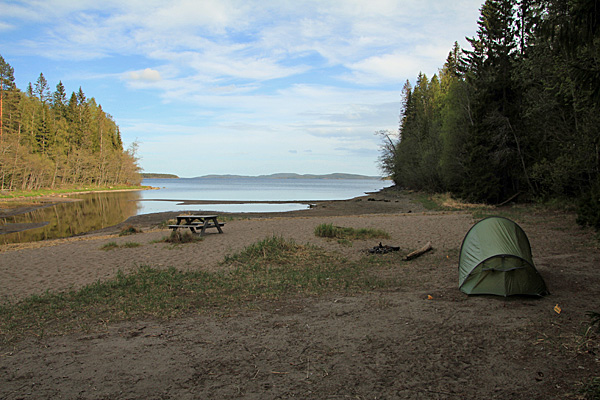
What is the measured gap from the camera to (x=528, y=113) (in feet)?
57.2

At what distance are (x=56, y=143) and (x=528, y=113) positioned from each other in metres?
64.8

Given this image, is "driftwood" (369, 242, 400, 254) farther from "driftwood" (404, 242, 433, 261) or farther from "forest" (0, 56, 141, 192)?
"forest" (0, 56, 141, 192)

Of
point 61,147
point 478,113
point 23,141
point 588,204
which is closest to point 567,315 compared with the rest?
point 588,204

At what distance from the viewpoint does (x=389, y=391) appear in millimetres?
3520

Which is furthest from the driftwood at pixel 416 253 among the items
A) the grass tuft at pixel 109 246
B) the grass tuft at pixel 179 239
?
the grass tuft at pixel 109 246

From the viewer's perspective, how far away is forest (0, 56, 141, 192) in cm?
4716

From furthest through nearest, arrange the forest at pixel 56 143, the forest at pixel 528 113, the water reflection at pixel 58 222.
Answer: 1. the forest at pixel 56 143
2. the water reflection at pixel 58 222
3. the forest at pixel 528 113

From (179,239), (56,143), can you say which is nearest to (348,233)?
(179,239)

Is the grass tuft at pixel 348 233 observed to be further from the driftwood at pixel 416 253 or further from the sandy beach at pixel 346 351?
the sandy beach at pixel 346 351

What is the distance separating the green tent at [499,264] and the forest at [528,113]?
252 centimetres

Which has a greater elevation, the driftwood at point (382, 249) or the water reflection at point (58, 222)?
the driftwood at point (382, 249)

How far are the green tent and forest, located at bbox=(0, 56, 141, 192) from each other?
4950 centimetres

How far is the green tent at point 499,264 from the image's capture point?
6227 mm

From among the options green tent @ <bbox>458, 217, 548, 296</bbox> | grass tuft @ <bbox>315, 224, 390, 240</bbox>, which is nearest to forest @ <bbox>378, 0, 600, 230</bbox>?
green tent @ <bbox>458, 217, 548, 296</bbox>
